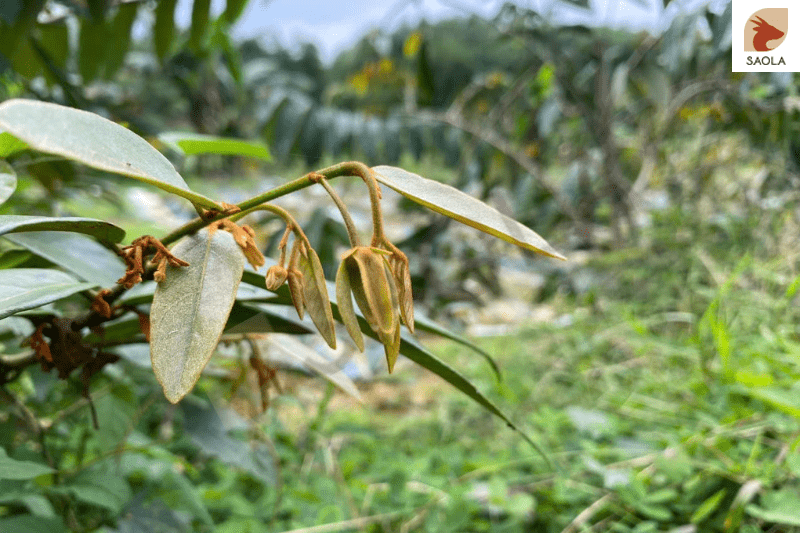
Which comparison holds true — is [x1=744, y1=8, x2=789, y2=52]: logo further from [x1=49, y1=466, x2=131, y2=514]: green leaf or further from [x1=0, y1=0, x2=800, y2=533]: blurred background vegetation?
[x1=49, y1=466, x2=131, y2=514]: green leaf

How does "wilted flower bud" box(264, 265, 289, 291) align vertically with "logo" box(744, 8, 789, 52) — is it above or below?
below

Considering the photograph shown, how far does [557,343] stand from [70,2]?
34.3 inches

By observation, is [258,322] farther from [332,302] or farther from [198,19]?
[198,19]

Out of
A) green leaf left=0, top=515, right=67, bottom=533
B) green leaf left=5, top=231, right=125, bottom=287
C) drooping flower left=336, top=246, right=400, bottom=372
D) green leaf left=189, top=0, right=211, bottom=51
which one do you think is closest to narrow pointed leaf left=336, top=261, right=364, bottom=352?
drooping flower left=336, top=246, right=400, bottom=372

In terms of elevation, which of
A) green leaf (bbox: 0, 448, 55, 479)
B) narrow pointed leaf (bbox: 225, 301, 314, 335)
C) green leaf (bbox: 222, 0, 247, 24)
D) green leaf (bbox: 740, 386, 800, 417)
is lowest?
green leaf (bbox: 740, 386, 800, 417)

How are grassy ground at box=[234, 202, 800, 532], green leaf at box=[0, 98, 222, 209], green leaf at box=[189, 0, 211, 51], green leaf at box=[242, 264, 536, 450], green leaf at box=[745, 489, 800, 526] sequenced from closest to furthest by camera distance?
green leaf at box=[0, 98, 222, 209] → green leaf at box=[242, 264, 536, 450] → green leaf at box=[745, 489, 800, 526] → grassy ground at box=[234, 202, 800, 532] → green leaf at box=[189, 0, 211, 51]

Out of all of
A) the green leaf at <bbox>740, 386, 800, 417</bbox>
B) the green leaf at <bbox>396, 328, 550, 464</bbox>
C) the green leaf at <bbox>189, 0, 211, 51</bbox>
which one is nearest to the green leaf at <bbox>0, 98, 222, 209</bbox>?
the green leaf at <bbox>396, 328, 550, 464</bbox>

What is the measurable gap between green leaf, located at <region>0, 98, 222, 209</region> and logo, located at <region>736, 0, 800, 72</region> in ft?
1.90

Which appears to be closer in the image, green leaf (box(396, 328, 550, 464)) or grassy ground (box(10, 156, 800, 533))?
green leaf (box(396, 328, 550, 464))

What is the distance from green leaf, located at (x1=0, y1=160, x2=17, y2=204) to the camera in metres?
0.22

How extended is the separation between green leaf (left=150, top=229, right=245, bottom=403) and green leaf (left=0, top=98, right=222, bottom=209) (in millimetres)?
22

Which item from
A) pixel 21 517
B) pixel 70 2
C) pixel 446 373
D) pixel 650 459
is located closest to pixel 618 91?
pixel 650 459

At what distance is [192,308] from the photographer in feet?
0.60

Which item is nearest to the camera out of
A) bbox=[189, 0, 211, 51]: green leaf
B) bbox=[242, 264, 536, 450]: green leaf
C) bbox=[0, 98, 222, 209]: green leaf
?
bbox=[0, 98, 222, 209]: green leaf
